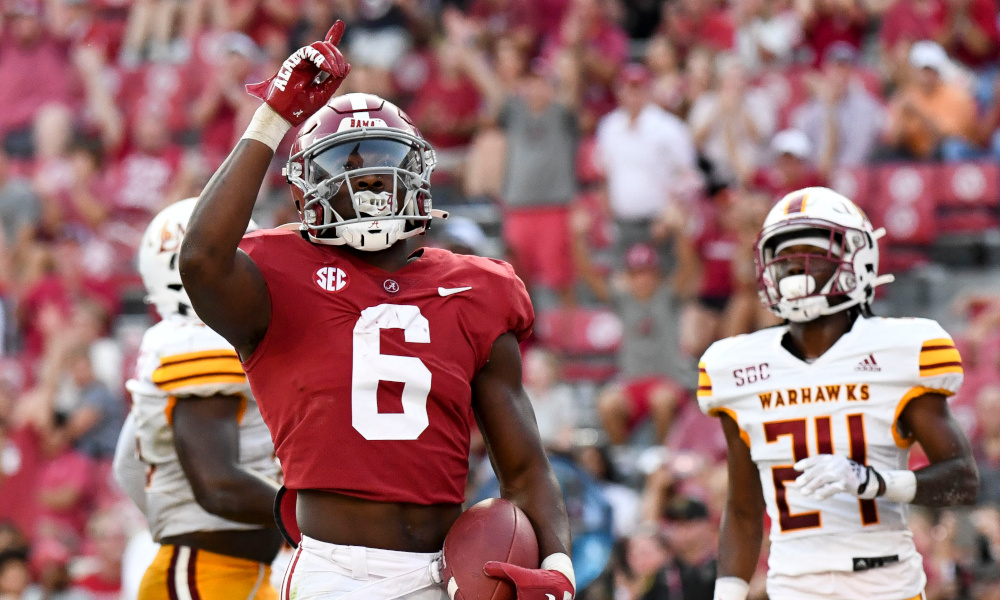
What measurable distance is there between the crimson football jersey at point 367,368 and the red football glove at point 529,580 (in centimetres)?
27

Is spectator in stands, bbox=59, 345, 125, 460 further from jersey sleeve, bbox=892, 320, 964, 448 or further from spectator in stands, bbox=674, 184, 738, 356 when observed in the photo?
jersey sleeve, bbox=892, 320, 964, 448

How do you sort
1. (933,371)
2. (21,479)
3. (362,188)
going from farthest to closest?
(21,479)
(933,371)
(362,188)

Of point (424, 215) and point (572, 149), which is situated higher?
point (572, 149)

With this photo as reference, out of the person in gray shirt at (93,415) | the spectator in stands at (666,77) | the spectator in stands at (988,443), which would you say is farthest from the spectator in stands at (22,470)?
the spectator in stands at (988,443)

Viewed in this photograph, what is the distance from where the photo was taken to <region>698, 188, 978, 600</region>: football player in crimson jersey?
3791 mm

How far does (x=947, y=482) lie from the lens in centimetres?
374

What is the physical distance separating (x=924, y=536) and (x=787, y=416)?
2692 millimetres

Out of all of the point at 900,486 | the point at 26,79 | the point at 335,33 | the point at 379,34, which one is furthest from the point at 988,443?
the point at 26,79

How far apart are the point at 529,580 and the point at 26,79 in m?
10.6

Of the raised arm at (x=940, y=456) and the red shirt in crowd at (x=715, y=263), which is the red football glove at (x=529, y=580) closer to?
the raised arm at (x=940, y=456)

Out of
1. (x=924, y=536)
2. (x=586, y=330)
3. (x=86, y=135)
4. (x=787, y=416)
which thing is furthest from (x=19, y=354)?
(x=787, y=416)

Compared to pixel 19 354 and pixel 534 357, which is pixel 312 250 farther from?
pixel 19 354

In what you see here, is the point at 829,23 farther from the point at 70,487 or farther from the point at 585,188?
the point at 70,487

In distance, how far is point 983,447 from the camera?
22.3 feet
